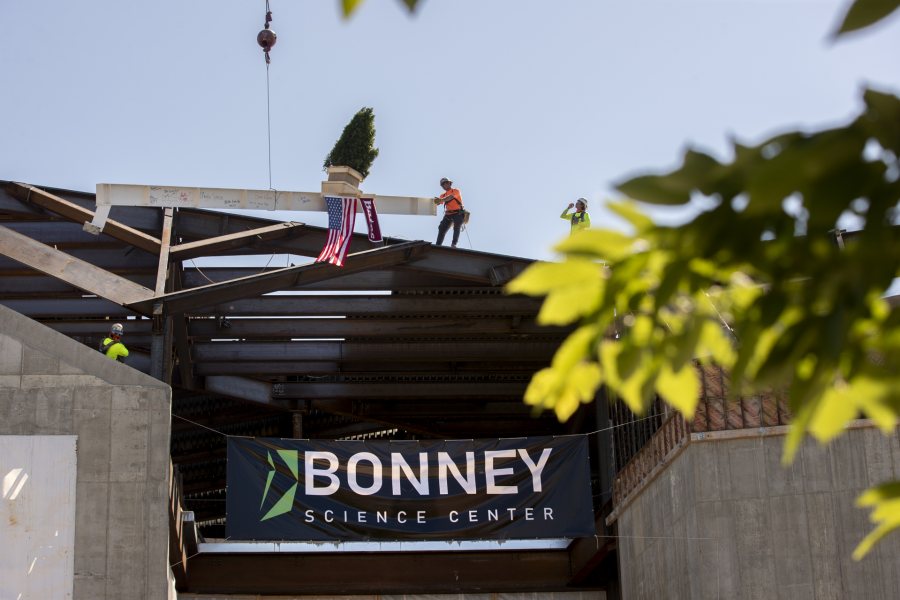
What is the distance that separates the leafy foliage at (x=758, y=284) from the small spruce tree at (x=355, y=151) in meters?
21.5

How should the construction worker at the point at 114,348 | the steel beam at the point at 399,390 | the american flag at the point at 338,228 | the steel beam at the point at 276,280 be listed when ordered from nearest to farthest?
1. the construction worker at the point at 114,348
2. the steel beam at the point at 276,280
3. the american flag at the point at 338,228
4. the steel beam at the point at 399,390

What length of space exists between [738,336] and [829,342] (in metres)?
0.27

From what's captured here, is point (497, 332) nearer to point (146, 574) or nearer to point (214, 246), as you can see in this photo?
point (214, 246)

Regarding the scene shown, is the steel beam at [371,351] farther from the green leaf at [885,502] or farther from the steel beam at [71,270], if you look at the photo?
the green leaf at [885,502]

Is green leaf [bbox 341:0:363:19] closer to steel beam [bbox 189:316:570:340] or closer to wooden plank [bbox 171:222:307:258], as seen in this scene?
wooden plank [bbox 171:222:307:258]

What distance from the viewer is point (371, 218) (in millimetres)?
23281

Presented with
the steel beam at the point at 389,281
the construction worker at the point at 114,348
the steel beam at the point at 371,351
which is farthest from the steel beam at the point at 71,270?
the steel beam at the point at 371,351

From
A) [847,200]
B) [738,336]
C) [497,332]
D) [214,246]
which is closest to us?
[847,200]

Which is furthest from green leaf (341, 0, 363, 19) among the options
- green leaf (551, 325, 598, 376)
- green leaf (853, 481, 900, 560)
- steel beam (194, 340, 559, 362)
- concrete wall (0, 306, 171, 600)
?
steel beam (194, 340, 559, 362)

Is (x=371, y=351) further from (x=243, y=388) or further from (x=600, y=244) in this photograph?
(x=600, y=244)

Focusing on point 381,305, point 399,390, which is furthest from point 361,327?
point 399,390

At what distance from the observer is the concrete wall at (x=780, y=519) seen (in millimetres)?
17266

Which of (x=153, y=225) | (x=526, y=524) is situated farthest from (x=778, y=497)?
(x=153, y=225)

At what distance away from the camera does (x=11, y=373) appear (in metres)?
19.7
